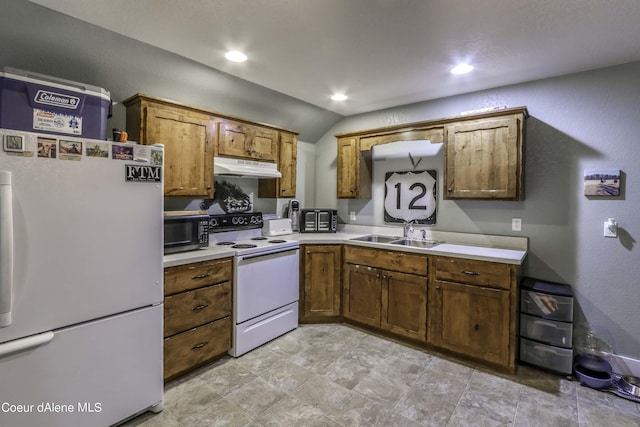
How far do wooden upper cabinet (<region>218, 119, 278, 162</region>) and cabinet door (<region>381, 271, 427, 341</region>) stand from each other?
1835 millimetres

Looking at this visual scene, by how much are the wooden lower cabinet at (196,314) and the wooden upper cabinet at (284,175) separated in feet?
4.00

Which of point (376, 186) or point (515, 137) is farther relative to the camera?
point (376, 186)

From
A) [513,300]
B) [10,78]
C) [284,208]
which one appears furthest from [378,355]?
[10,78]

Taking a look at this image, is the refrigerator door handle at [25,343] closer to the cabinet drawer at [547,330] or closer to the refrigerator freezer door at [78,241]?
the refrigerator freezer door at [78,241]

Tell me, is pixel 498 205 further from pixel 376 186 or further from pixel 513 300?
pixel 376 186

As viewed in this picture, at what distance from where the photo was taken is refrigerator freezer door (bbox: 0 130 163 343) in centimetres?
146

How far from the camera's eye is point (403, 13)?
1.83 m

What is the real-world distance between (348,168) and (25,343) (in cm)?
318

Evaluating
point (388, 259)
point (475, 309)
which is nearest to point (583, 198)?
point (475, 309)

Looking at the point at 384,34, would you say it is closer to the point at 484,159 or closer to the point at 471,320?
the point at 484,159

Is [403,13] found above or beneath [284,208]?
above

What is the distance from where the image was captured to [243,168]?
10.3ft

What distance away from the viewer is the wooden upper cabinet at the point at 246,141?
301 centimetres

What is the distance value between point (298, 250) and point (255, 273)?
615mm
